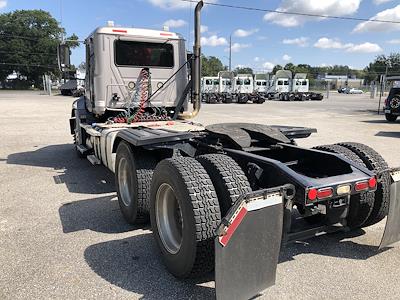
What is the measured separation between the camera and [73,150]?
9914 mm

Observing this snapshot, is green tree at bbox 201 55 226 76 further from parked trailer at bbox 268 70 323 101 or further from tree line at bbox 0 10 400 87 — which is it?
parked trailer at bbox 268 70 323 101

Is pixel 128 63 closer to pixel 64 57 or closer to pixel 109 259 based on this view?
pixel 64 57

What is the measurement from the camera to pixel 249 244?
8.87 ft

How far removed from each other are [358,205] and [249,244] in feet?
5.32

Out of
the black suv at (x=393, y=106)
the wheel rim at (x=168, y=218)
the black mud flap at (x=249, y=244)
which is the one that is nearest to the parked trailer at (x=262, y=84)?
the black suv at (x=393, y=106)

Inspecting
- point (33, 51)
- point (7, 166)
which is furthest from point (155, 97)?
point (33, 51)

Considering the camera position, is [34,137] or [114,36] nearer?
[114,36]

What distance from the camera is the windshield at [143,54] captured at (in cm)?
698

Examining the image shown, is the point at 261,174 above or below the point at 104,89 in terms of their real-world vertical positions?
below

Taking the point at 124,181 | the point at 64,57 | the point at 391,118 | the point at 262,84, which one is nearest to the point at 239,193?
the point at 124,181

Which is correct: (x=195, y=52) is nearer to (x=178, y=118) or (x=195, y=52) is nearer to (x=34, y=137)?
(x=178, y=118)

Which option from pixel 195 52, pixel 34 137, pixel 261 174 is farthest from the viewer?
pixel 34 137

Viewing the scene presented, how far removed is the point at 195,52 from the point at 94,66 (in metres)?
1.99

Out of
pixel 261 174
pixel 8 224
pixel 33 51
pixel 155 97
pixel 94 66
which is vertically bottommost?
pixel 8 224
